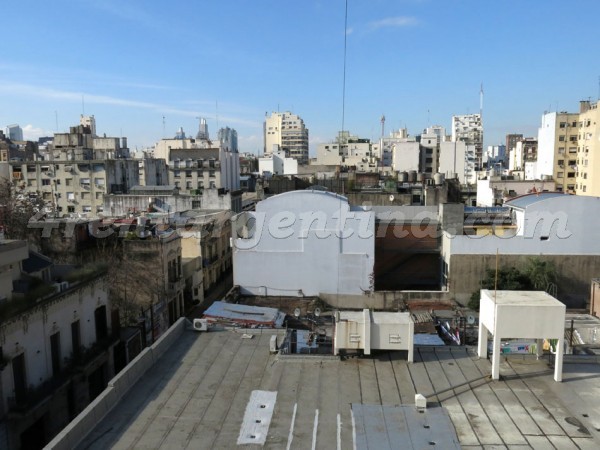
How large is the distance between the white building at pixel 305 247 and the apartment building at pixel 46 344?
12.3m

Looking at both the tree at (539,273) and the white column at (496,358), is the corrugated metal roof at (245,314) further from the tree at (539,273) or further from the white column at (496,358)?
the tree at (539,273)

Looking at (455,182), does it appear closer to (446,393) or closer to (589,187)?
(589,187)

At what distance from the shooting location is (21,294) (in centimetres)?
1612

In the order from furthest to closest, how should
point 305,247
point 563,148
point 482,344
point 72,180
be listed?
1. point 563,148
2. point 72,180
3. point 305,247
4. point 482,344

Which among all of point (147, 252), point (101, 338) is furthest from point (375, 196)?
point (101, 338)

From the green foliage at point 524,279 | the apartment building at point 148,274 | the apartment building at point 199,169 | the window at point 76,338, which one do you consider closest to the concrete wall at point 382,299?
the green foliage at point 524,279

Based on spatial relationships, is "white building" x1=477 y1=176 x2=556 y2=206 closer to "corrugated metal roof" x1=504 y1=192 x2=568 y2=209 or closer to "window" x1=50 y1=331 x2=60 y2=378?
"corrugated metal roof" x1=504 y1=192 x2=568 y2=209

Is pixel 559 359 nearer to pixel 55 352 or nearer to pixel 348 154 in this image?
pixel 55 352

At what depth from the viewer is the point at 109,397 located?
11.1m

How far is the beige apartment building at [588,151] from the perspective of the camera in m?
60.7

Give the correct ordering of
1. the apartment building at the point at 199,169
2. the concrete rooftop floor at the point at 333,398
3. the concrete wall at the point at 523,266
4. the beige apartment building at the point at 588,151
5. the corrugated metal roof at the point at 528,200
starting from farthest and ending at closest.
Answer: the apartment building at the point at 199,169, the beige apartment building at the point at 588,151, the corrugated metal roof at the point at 528,200, the concrete wall at the point at 523,266, the concrete rooftop floor at the point at 333,398

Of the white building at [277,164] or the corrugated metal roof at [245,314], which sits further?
the white building at [277,164]

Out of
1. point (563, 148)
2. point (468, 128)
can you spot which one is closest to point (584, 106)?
Result: point (563, 148)

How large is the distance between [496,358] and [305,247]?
19676 millimetres
